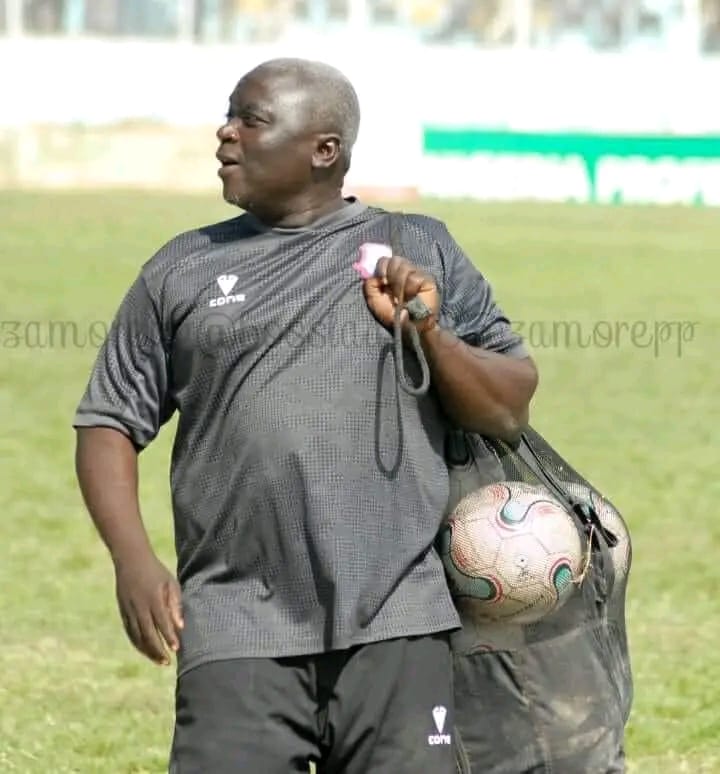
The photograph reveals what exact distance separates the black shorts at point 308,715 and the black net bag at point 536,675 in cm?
26

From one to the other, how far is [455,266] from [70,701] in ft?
10.9

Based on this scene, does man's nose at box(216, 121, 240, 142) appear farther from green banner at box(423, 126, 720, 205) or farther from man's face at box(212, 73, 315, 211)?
green banner at box(423, 126, 720, 205)

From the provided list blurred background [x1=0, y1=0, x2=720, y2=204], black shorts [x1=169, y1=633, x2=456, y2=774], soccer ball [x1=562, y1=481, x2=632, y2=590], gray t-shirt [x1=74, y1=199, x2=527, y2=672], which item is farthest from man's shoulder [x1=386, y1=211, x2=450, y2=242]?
blurred background [x1=0, y1=0, x2=720, y2=204]

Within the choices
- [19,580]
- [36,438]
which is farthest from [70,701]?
[36,438]

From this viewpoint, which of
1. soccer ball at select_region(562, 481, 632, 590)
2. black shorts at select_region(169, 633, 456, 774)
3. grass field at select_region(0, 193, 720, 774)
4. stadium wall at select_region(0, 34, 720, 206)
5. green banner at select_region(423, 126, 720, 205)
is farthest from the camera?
stadium wall at select_region(0, 34, 720, 206)

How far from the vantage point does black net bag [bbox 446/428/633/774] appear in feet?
12.7

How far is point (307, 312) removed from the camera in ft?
12.1

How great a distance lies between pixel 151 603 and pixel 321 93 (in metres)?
1.04

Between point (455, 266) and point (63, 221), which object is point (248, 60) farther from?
point (455, 266)

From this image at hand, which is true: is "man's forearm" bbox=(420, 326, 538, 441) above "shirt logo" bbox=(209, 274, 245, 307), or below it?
below

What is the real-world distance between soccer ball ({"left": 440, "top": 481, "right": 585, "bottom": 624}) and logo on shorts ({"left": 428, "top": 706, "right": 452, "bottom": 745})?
267 mm

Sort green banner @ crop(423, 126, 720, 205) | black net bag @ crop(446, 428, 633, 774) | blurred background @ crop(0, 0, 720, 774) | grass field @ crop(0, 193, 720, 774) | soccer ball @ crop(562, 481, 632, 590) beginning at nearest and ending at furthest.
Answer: black net bag @ crop(446, 428, 633, 774)
soccer ball @ crop(562, 481, 632, 590)
grass field @ crop(0, 193, 720, 774)
blurred background @ crop(0, 0, 720, 774)
green banner @ crop(423, 126, 720, 205)

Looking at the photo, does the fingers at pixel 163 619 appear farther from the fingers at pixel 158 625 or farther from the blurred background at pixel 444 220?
the blurred background at pixel 444 220

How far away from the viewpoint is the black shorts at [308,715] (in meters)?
3.55
